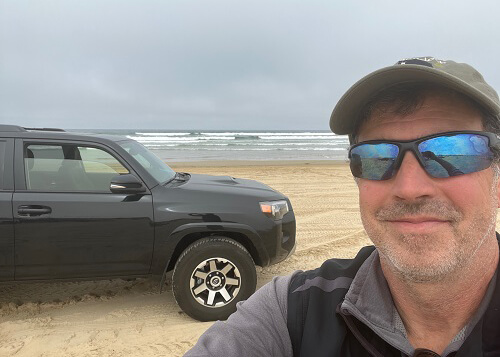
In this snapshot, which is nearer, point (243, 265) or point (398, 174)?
point (398, 174)

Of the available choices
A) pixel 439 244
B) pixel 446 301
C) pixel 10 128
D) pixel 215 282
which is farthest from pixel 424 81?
pixel 10 128

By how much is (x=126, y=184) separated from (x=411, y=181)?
10.2 feet

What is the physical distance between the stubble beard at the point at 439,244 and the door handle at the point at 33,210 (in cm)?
Result: 340

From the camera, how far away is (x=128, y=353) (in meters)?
3.49

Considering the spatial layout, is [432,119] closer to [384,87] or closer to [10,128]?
[384,87]

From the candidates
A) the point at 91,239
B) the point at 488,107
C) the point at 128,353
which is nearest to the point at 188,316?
the point at 128,353

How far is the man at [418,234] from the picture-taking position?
1360 millimetres

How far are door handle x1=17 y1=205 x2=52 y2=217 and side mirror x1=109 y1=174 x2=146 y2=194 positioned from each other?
0.61m

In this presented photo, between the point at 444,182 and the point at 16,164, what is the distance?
390cm

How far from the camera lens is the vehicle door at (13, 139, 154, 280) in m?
3.79

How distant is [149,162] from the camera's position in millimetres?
4547

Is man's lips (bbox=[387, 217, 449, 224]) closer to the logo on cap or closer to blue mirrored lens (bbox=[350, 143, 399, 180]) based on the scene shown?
blue mirrored lens (bbox=[350, 143, 399, 180])

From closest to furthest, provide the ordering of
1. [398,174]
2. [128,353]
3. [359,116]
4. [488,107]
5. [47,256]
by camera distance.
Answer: [488,107]
[398,174]
[359,116]
[128,353]
[47,256]

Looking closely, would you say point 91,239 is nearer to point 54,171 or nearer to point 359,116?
point 54,171
